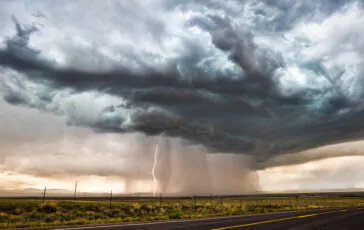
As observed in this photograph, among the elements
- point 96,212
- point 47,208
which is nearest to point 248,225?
point 96,212

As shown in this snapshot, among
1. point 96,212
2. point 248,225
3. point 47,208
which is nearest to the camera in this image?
point 248,225

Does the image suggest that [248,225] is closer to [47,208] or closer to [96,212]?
[96,212]

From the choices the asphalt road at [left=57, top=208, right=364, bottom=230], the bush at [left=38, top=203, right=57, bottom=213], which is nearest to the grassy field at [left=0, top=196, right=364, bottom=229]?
the bush at [left=38, top=203, right=57, bottom=213]

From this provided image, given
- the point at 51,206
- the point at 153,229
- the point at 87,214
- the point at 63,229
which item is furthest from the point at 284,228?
the point at 51,206

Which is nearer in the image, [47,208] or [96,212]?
[96,212]

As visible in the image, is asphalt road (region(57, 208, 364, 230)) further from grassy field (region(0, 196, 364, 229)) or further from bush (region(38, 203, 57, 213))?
bush (region(38, 203, 57, 213))

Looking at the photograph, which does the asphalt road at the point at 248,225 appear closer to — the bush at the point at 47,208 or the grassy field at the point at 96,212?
the grassy field at the point at 96,212

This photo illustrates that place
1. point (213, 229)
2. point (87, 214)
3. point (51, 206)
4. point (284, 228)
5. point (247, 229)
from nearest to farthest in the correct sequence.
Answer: point (213, 229), point (247, 229), point (284, 228), point (87, 214), point (51, 206)

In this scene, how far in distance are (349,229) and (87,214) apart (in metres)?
23.1

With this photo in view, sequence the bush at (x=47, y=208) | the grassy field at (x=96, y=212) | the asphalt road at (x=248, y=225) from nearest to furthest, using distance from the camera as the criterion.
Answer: the asphalt road at (x=248, y=225) → the grassy field at (x=96, y=212) → the bush at (x=47, y=208)

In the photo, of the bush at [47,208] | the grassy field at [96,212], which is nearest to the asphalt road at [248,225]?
the grassy field at [96,212]

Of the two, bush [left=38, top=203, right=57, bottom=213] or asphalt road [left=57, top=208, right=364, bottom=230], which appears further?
bush [left=38, top=203, right=57, bottom=213]

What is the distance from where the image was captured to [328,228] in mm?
17797

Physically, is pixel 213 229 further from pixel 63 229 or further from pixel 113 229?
pixel 63 229
